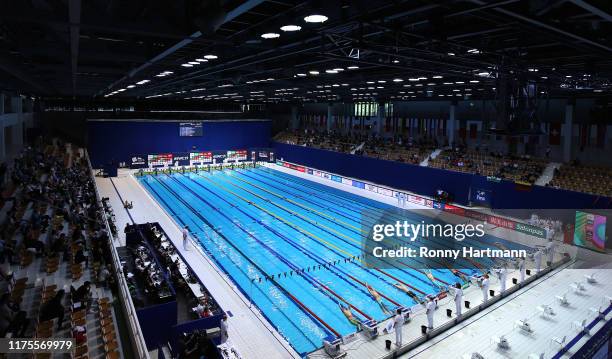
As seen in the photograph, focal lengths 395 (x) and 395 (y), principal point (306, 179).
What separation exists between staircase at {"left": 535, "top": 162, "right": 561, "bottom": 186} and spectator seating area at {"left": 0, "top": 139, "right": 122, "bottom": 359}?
19390mm

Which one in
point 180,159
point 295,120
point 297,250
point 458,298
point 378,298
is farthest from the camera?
point 295,120

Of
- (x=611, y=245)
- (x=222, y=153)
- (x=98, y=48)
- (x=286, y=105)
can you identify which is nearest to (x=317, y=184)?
(x=222, y=153)

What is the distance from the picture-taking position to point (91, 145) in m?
30.6

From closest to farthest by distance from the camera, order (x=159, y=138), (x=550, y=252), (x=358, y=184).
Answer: (x=550, y=252)
(x=358, y=184)
(x=159, y=138)

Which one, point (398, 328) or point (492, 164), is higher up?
point (492, 164)

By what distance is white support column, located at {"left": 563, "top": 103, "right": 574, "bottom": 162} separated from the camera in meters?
20.9

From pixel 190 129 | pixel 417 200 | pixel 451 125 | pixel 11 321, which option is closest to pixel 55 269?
pixel 11 321

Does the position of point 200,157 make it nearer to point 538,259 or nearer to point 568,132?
point 568,132

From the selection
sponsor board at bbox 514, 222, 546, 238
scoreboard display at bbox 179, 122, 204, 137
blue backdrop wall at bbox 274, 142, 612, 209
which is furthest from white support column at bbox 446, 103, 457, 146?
scoreboard display at bbox 179, 122, 204, 137

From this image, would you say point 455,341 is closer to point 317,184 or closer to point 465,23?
point 465,23

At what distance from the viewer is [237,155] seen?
3681 cm

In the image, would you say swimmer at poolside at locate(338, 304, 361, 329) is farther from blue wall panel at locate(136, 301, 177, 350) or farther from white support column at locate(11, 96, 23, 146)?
white support column at locate(11, 96, 23, 146)

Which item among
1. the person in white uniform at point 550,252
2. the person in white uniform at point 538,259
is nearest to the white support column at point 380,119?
the person in white uniform at point 550,252

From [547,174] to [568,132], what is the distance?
2899 mm
